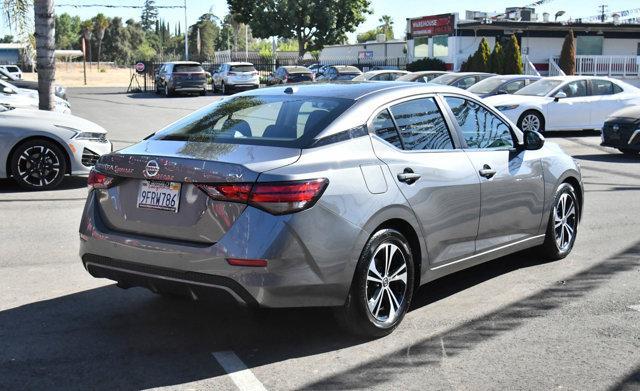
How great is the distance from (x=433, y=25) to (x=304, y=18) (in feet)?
47.5

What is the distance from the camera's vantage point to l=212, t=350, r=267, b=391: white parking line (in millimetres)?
4281

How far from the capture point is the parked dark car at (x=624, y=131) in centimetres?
1540

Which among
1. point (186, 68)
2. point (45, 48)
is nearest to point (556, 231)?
point (45, 48)

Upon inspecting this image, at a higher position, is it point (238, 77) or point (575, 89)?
point (238, 77)

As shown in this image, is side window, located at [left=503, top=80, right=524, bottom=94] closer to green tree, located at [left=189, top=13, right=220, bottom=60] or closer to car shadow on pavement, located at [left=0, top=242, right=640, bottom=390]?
car shadow on pavement, located at [left=0, top=242, right=640, bottom=390]

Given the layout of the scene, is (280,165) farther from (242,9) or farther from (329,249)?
(242,9)

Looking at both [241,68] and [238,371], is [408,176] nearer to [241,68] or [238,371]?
[238,371]

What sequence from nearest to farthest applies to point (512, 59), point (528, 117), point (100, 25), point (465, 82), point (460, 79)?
point (528, 117) < point (460, 79) < point (465, 82) < point (512, 59) < point (100, 25)

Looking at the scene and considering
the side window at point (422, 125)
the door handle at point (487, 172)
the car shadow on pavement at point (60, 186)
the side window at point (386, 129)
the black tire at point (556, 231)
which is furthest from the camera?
the car shadow on pavement at point (60, 186)

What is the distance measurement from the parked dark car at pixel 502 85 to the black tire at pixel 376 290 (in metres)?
16.9

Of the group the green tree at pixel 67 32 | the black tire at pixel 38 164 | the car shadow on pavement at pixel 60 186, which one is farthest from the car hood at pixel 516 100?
the green tree at pixel 67 32

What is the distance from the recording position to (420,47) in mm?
49656

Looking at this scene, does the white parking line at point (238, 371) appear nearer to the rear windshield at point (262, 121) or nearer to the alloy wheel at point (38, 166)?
the rear windshield at point (262, 121)

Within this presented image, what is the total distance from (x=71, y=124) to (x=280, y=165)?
7175 millimetres
